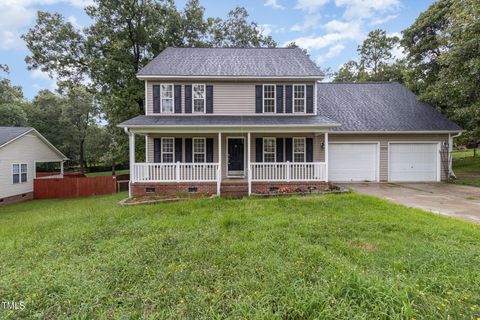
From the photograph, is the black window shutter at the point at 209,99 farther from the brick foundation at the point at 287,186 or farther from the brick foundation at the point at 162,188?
the brick foundation at the point at 287,186

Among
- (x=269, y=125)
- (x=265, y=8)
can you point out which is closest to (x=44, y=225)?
A: (x=269, y=125)

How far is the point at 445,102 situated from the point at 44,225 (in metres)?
19.2

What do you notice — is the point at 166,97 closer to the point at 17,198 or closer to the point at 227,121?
the point at 227,121

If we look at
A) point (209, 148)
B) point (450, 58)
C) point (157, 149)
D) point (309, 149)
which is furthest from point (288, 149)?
point (450, 58)

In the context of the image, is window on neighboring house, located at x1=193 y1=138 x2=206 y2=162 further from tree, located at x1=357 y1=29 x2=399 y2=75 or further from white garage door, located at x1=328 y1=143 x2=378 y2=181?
tree, located at x1=357 y1=29 x2=399 y2=75

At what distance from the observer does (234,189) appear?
9.81 metres

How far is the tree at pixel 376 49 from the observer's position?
2422 centimetres

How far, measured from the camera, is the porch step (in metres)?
9.76

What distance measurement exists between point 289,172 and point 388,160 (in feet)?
20.5

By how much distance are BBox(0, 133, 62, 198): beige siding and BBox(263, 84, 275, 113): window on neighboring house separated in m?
14.7

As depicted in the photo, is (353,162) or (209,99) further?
(353,162)

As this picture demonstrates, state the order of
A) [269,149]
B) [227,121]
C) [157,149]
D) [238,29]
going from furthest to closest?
[238,29] < [269,149] < [157,149] < [227,121]

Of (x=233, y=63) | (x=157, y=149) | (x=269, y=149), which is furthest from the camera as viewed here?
(x=233, y=63)

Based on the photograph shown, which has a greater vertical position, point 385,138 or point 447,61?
point 447,61
